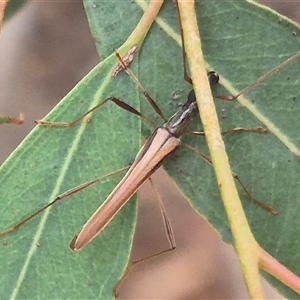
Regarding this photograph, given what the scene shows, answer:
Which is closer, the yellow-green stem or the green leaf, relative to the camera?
the yellow-green stem

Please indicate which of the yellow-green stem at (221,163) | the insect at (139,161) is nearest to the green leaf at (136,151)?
the insect at (139,161)

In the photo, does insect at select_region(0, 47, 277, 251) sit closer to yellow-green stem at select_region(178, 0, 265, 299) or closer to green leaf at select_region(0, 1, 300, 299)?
green leaf at select_region(0, 1, 300, 299)

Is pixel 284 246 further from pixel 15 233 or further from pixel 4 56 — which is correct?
pixel 4 56

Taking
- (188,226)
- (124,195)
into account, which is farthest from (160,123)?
(188,226)

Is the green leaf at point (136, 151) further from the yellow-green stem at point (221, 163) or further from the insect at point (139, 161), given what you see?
the yellow-green stem at point (221, 163)

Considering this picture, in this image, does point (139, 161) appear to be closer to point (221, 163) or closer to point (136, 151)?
point (136, 151)

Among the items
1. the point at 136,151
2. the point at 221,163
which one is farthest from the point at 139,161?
the point at 221,163

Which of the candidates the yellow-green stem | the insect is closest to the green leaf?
the insect

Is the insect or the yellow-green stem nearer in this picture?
the yellow-green stem
